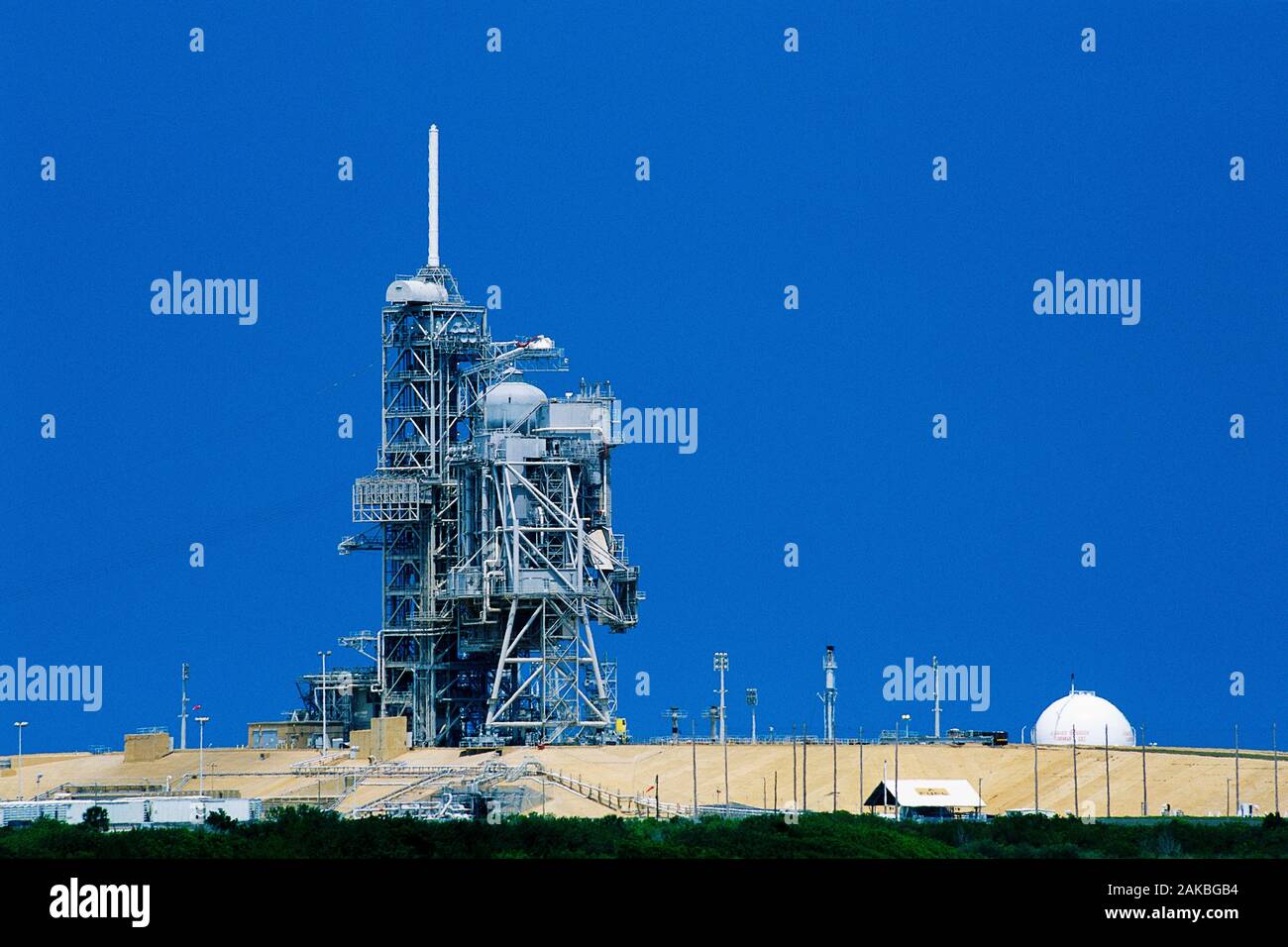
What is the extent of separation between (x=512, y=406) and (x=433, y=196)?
1027 centimetres

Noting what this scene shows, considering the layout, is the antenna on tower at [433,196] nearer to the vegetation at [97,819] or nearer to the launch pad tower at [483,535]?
the launch pad tower at [483,535]

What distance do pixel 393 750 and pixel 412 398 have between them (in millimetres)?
15401

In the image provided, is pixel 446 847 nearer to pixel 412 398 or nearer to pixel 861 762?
pixel 861 762

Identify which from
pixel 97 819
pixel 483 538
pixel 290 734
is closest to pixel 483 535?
pixel 483 538

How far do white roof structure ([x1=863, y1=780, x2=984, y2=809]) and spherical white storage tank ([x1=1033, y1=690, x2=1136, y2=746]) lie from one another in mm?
12866

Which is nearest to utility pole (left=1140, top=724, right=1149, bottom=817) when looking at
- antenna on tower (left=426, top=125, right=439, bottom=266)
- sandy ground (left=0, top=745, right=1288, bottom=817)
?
sandy ground (left=0, top=745, right=1288, bottom=817)

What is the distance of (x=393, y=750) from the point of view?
300 ft

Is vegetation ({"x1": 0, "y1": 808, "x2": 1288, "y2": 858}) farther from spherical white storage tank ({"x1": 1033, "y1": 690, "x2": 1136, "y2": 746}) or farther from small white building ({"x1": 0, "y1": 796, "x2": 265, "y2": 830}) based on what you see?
spherical white storage tank ({"x1": 1033, "y1": 690, "x2": 1136, "y2": 746})

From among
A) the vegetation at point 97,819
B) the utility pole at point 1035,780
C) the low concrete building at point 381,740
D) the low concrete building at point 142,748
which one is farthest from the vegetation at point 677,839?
the low concrete building at point 142,748

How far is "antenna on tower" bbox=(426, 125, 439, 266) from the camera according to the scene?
327ft

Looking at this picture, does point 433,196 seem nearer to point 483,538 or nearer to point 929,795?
point 483,538

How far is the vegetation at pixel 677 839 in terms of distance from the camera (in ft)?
201

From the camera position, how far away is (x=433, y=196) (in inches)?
3949
